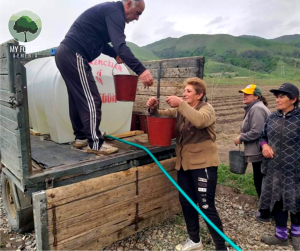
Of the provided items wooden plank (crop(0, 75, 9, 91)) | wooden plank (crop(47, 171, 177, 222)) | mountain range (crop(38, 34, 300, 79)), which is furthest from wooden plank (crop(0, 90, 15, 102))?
mountain range (crop(38, 34, 300, 79))

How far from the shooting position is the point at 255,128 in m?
3.53

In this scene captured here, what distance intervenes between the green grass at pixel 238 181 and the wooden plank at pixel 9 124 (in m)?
3.55

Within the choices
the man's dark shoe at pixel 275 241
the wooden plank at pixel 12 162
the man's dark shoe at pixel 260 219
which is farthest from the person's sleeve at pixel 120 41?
the man's dark shoe at pixel 260 219

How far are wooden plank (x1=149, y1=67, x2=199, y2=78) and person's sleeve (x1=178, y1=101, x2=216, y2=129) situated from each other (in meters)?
1.12

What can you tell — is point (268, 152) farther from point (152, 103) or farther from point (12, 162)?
point (12, 162)

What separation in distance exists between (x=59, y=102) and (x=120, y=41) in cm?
123

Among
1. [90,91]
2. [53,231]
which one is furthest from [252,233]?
[90,91]

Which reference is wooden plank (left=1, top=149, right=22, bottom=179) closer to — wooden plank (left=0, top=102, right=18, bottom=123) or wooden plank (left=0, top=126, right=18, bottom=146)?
wooden plank (left=0, top=126, right=18, bottom=146)

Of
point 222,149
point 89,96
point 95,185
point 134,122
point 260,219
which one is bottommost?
point 260,219

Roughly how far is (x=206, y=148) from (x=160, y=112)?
2.39 feet

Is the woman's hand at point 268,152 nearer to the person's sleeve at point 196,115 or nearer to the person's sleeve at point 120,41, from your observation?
the person's sleeve at point 196,115

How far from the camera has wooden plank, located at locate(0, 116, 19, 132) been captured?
2.20 metres

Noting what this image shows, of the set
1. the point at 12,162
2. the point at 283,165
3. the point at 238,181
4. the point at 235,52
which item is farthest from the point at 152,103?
the point at 235,52

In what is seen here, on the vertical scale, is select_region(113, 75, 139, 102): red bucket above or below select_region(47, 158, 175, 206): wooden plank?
above
